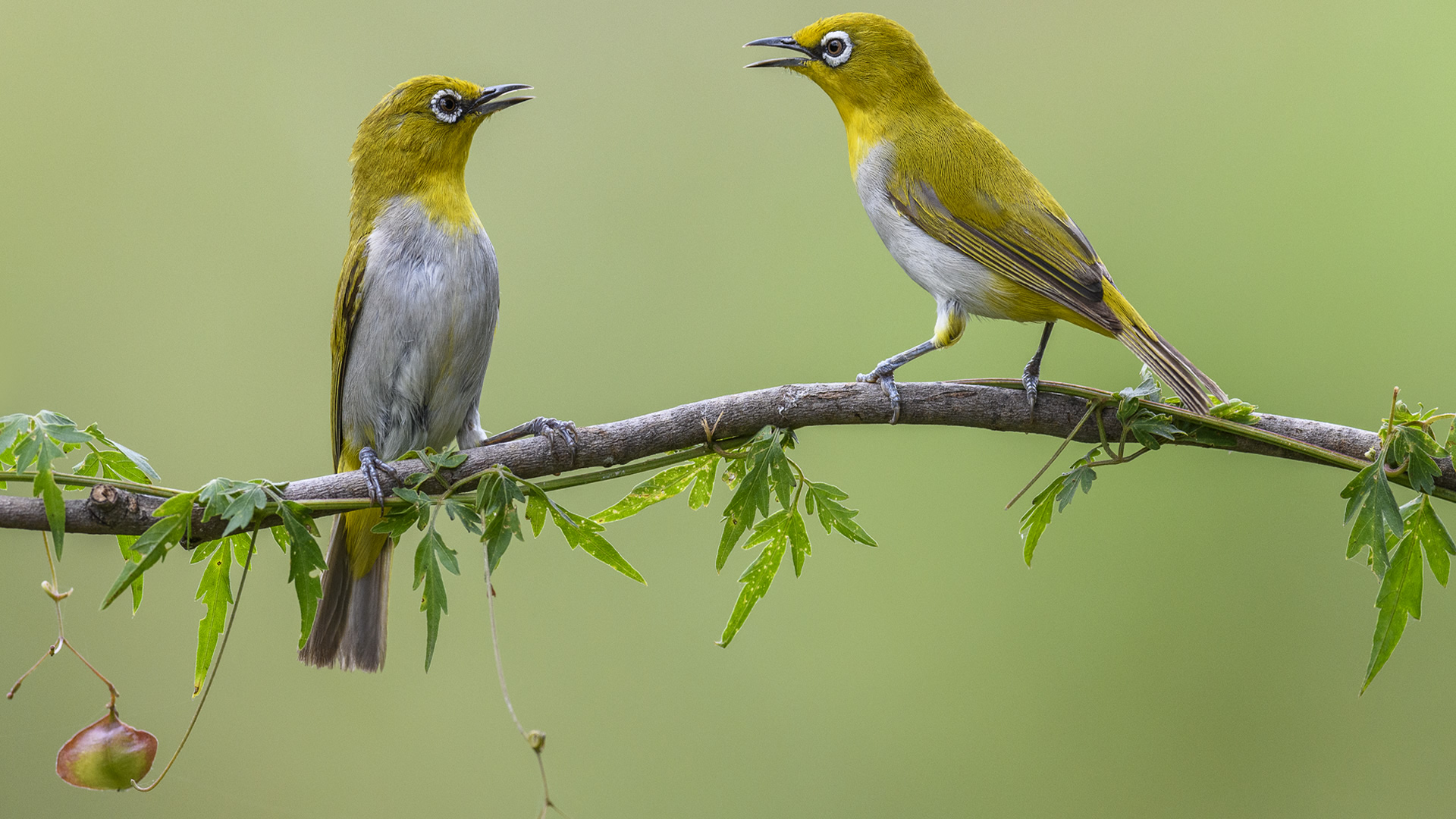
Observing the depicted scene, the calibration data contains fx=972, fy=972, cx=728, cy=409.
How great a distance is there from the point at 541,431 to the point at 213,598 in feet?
1.60

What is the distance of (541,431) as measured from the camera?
1461 mm

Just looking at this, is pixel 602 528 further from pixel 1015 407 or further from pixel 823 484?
pixel 1015 407

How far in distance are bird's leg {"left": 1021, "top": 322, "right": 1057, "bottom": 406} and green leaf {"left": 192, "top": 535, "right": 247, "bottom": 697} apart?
3.45ft

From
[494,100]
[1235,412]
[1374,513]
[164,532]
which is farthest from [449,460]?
[1374,513]

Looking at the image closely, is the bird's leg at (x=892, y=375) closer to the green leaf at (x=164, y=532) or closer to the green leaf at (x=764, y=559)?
the green leaf at (x=764, y=559)

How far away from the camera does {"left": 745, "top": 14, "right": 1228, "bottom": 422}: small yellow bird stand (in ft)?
4.61

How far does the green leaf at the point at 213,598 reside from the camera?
126cm

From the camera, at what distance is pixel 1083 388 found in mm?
1307

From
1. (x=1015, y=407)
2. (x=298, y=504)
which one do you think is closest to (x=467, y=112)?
(x=298, y=504)

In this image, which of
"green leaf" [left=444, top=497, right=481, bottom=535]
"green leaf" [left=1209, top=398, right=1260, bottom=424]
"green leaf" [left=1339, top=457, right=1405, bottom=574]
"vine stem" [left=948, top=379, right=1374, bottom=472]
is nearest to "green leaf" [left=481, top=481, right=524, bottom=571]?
"green leaf" [left=444, top=497, right=481, bottom=535]

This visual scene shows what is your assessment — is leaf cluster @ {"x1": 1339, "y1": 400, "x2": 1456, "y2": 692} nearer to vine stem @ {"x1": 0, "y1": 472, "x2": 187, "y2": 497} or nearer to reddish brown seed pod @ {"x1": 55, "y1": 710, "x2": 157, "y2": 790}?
vine stem @ {"x1": 0, "y1": 472, "x2": 187, "y2": 497}

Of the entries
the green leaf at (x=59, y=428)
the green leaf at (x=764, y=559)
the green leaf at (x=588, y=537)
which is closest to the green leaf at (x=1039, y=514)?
the green leaf at (x=764, y=559)

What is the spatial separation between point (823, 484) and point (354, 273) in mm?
927

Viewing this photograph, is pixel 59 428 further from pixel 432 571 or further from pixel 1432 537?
pixel 1432 537
